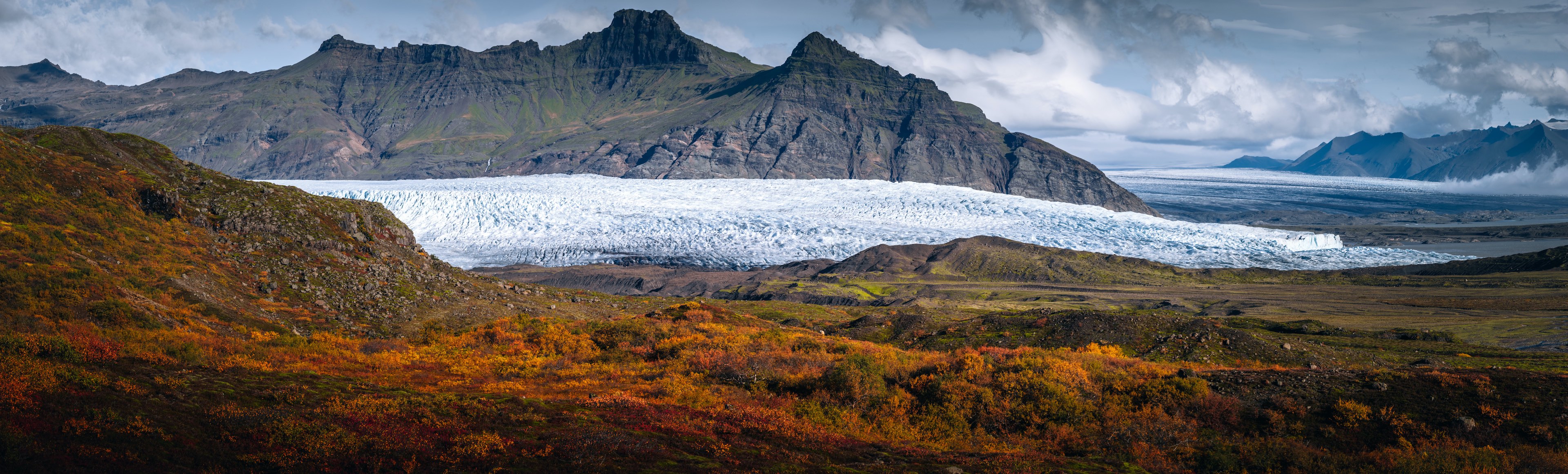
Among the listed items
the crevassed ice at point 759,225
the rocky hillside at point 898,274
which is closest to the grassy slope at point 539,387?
the rocky hillside at point 898,274

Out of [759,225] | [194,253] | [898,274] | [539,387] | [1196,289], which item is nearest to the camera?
[539,387]

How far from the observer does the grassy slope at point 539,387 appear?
442 inches

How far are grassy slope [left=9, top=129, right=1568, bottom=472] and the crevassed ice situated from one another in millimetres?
76339

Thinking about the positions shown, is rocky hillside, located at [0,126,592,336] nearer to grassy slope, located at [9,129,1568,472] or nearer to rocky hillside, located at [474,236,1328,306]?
grassy slope, located at [9,129,1568,472]

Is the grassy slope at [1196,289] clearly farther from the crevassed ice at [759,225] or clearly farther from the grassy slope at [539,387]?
the grassy slope at [539,387]

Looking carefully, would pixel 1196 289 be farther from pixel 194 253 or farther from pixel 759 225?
pixel 194 253

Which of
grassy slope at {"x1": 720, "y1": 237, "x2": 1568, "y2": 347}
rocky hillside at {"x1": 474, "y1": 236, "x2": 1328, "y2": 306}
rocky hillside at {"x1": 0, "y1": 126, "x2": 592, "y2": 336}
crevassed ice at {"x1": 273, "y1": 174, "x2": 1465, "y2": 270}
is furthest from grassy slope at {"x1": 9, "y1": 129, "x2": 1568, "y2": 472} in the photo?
crevassed ice at {"x1": 273, "y1": 174, "x2": 1465, "y2": 270}

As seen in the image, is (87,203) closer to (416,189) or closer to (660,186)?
(416,189)

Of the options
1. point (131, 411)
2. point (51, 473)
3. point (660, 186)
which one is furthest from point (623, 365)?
point (660, 186)

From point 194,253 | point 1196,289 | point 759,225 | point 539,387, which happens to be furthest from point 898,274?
point 539,387

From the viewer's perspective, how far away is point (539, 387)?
18453 mm

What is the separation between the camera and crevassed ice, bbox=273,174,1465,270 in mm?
110562

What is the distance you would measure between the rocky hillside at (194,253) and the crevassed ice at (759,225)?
69831 mm

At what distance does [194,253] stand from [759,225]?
92.4m
